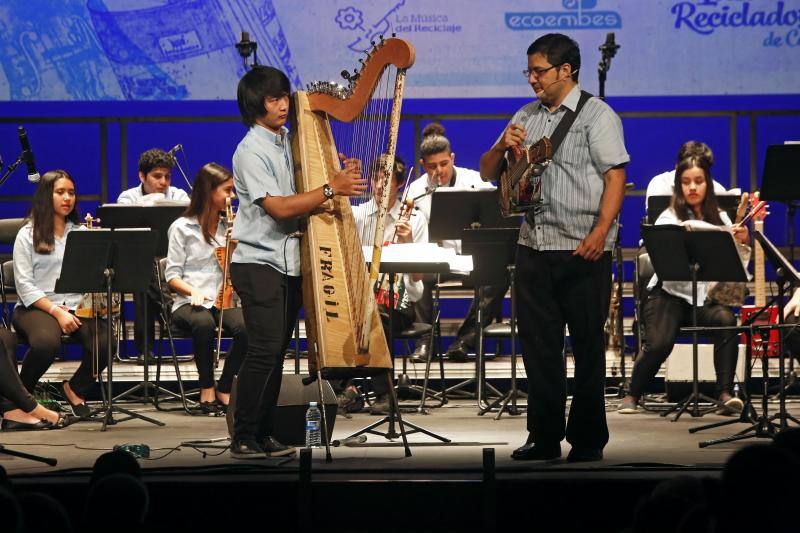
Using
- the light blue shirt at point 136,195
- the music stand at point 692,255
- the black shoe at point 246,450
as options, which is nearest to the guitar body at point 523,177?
the black shoe at point 246,450

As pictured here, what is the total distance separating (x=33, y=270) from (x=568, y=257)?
3.74 metres

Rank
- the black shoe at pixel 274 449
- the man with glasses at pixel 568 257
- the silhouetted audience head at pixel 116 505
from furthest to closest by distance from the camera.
Result: the black shoe at pixel 274 449 < the man with glasses at pixel 568 257 < the silhouetted audience head at pixel 116 505

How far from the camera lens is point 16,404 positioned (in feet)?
21.4

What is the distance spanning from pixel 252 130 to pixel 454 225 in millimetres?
2450

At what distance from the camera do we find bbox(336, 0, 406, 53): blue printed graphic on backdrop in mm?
9766

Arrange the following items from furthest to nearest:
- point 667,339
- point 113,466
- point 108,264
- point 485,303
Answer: point 485,303
point 667,339
point 108,264
point 113,466

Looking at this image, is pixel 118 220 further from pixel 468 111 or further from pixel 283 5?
pixel 468 111

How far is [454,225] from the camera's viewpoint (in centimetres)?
716

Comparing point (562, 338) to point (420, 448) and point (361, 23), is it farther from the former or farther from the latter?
point (361, 23)

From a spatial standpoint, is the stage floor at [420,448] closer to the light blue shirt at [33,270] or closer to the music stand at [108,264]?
the music stand at [108,264]

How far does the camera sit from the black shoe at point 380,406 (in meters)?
6.99

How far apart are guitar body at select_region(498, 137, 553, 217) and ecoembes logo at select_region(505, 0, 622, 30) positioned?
17.3 ft

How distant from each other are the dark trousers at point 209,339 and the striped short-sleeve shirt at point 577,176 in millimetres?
2922

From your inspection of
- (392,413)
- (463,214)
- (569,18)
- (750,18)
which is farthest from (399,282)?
(750,18)
